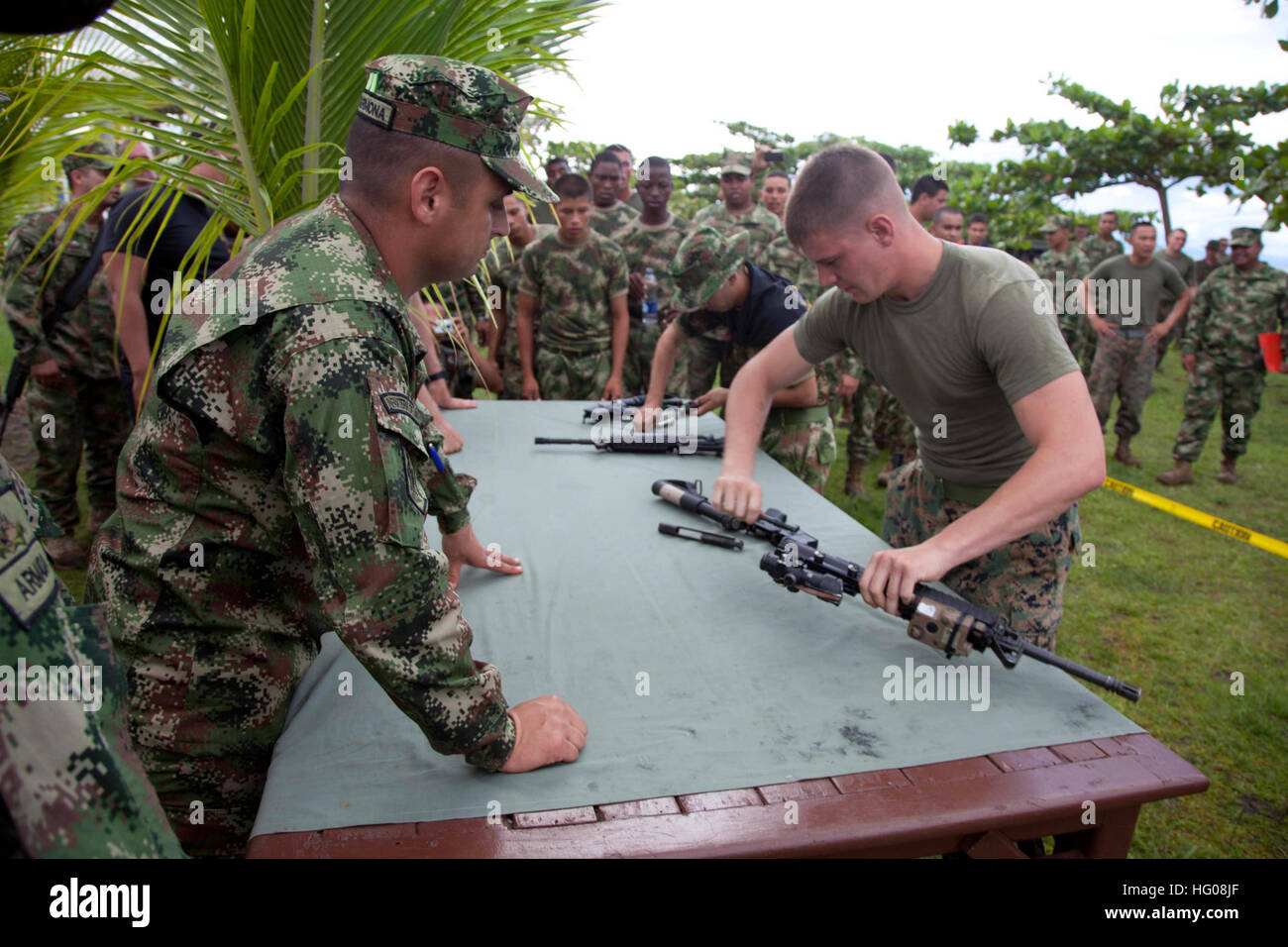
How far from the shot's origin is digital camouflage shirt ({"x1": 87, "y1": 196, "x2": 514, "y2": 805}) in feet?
3.74

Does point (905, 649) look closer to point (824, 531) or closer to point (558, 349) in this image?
point (824, 531)

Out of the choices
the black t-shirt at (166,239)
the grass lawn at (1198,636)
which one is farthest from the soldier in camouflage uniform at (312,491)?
the grass lawn at (1198,636)

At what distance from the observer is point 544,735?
53.1 inches

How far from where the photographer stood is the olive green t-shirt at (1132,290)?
7.63 meters

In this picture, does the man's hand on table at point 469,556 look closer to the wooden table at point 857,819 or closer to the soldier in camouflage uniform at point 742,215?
the wooden table at point 857,819

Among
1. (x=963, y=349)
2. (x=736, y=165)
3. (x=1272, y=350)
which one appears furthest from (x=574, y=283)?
(x=1272, y=350)

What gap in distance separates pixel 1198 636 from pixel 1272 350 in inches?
145

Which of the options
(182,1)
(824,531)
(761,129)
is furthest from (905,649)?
(761,129)

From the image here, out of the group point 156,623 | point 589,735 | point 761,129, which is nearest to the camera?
point 156,623

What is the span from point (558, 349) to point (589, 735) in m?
4.36

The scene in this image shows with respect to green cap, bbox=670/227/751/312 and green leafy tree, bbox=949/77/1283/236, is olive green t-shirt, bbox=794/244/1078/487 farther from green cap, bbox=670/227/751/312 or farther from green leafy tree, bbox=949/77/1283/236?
green leafy tree, bbox=949/77/1283/236

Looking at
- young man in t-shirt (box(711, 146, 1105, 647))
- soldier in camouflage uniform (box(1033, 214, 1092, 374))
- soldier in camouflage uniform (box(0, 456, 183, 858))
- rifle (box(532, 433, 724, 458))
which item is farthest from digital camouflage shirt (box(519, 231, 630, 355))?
soldier in camouflage uniform (box(1033, 214, 1092, 374))

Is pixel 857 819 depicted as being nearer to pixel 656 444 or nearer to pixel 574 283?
pixel 656 444

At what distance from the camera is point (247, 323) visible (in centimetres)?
115
